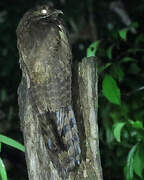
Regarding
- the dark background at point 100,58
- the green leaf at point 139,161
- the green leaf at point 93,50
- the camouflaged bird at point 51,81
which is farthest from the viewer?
the dark background at point 100,58

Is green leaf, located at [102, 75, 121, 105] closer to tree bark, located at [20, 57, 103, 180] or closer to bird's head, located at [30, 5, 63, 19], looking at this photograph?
tree bark, located at [20, 57, 103, 180]

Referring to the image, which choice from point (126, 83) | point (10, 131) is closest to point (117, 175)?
point (126, 83)

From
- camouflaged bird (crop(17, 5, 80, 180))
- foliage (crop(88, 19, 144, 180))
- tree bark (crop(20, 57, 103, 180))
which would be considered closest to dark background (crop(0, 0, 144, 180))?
foliage (crop(88, 19, 144, 180))

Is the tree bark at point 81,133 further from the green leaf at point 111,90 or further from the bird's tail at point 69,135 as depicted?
the green leaf at point 111,90

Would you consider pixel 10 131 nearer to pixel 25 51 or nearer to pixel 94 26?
pixel 94 26

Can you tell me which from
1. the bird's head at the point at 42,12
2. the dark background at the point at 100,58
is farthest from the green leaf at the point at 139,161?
the bird's head at the point at 42,12

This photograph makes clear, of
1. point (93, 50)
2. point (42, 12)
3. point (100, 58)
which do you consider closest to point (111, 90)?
point (93, 50)

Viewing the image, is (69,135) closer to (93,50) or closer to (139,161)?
(139,161)
